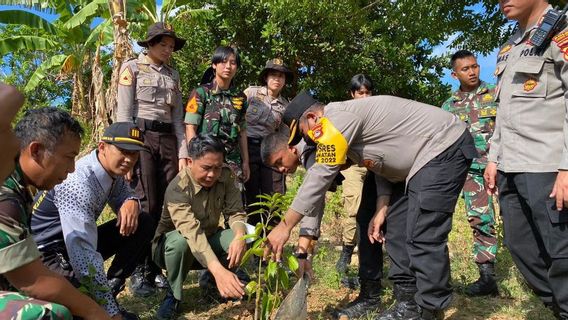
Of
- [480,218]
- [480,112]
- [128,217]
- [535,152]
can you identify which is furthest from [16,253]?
[480,112]

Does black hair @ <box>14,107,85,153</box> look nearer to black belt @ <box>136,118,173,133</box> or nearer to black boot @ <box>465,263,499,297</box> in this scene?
black belt @ <box>136,118,173,133</box>

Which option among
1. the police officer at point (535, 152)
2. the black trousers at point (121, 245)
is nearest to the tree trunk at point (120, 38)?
the black trousers at point (121, 245)

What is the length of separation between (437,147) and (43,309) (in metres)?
2.12

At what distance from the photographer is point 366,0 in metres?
9.84

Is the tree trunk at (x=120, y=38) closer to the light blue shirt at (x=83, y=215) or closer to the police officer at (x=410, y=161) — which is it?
the light blue shirt at (x=83, y=215)

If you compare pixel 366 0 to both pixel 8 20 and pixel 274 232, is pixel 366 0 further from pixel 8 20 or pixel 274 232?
pixel 274 232

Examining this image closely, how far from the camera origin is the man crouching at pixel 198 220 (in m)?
3.06

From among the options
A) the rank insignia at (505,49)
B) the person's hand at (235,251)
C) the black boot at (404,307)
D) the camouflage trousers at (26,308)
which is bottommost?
the black boot at (404,307)

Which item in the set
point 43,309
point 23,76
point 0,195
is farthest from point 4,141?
point 23,76

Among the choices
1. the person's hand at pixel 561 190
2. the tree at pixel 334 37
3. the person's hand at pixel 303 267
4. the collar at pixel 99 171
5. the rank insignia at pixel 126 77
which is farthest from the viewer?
the tree at pixel 334 37

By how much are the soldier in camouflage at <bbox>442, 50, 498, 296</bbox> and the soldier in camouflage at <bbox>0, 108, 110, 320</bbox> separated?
293 cm

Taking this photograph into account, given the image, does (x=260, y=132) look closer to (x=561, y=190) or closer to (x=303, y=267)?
(x=303, y=267)

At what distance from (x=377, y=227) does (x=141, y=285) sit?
71.6 inches

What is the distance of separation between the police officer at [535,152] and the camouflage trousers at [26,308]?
79.8 inches
